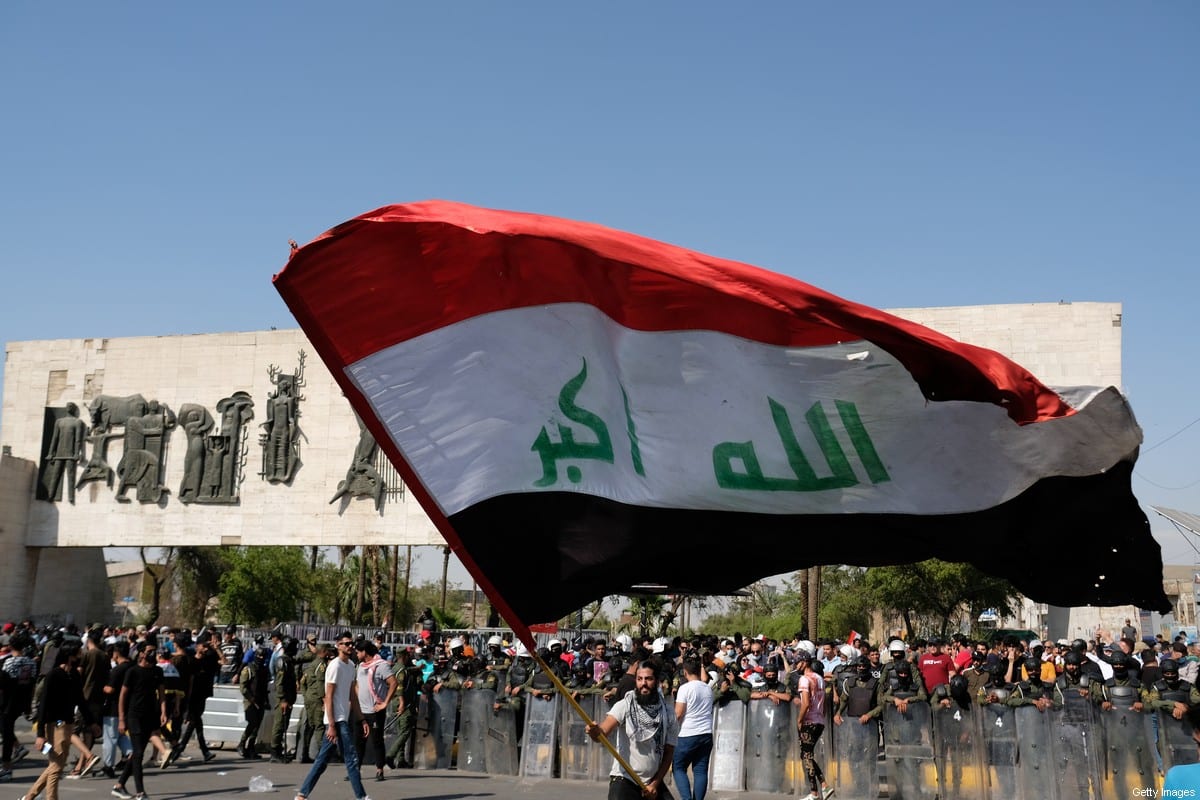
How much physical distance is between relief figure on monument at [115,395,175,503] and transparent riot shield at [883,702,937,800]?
1270 inches

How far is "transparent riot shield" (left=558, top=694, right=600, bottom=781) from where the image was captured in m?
15.3

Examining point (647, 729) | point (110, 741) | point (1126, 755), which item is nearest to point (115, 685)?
point (110, 741)

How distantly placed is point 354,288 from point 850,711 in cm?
948

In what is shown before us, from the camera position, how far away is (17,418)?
139 ft

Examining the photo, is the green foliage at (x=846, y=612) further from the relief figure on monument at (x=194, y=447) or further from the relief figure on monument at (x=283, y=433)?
the relief figure on monument at (x=194, y=447)

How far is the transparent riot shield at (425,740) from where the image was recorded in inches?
658

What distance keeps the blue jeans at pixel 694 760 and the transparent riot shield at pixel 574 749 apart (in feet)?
15.3

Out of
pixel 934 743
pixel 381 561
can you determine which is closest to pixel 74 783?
pixel 934 743

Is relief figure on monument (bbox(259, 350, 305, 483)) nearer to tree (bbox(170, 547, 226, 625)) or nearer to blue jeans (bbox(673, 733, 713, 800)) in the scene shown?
tree (bbox(170, 547, 226, 625))

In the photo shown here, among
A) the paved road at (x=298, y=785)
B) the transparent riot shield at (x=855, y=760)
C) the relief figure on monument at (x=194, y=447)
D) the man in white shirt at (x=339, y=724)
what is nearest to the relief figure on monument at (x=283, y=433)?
the relief figure on monument at (x=194, y=447)

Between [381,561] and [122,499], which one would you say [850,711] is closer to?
[122,499]

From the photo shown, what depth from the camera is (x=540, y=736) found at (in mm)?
15648

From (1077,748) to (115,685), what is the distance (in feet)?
36.5

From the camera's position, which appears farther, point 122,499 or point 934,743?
point 122,499
